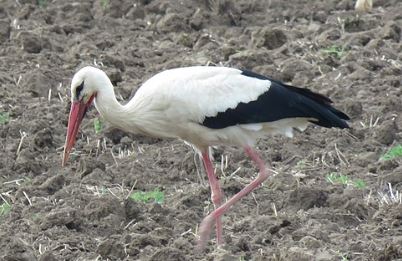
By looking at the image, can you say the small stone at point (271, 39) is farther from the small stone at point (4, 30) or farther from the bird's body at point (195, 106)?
the bird's body at point (195, 106)

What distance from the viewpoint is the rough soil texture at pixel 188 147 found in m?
8.49

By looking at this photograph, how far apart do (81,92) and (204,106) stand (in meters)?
0.91

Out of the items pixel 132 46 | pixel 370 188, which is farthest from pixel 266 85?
pixel 132 46

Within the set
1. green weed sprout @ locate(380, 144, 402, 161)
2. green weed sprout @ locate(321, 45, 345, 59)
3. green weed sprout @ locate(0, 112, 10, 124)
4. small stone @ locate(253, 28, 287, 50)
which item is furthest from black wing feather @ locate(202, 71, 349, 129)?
small stone @ locate(253, 28, 287, 50)

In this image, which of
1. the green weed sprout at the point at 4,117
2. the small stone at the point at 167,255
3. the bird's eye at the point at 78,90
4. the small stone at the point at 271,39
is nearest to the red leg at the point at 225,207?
the small stone at the point at 167,255

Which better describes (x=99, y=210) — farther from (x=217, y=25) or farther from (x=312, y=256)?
(x=217, y=25)

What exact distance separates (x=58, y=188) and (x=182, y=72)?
63.4 inches

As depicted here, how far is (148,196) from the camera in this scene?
9.62 meters

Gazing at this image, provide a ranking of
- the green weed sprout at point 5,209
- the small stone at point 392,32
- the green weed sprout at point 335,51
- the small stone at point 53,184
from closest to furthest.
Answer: the green weed sprout at point 5,209 < the small stone at point 53,184 < the green weed sprout at point 335,51 < the small stone at point 392,32

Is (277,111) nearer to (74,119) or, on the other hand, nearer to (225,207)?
(225,207)

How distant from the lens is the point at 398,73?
12195mm

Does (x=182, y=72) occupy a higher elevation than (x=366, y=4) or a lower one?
higher

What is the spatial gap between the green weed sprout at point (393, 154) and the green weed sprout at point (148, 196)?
187cm

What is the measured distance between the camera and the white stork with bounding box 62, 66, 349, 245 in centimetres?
884
